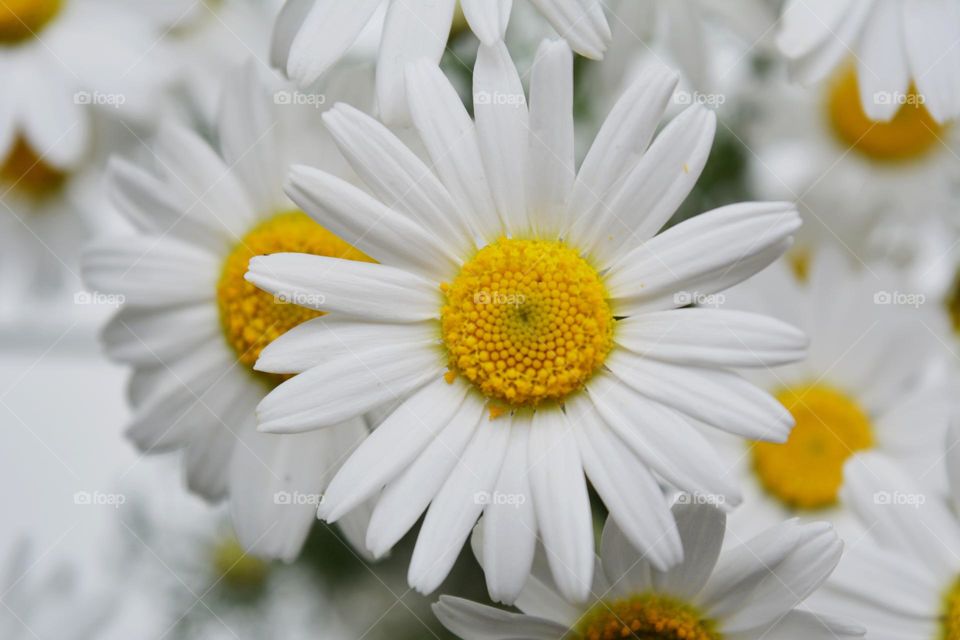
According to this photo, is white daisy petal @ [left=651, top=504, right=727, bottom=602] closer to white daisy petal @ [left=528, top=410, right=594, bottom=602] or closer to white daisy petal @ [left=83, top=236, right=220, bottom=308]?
white daisy petal @ [left=528, top=410, right=594, bottom=602]

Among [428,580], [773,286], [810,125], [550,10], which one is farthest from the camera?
[810,125]

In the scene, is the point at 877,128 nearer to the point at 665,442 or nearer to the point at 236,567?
the point at 665,442

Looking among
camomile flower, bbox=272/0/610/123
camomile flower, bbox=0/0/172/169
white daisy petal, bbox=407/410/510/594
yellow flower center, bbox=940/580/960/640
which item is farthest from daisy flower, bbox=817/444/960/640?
camomile flower, bbox=0/0/172/169

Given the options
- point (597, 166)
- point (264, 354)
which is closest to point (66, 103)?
point (264, 354)

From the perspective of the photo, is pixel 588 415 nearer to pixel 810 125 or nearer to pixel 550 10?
pixel 550 10

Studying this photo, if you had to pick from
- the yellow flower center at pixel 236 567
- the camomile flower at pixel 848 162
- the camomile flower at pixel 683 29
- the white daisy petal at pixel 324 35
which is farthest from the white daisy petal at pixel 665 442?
the yellow flower center at pixel 236 567
